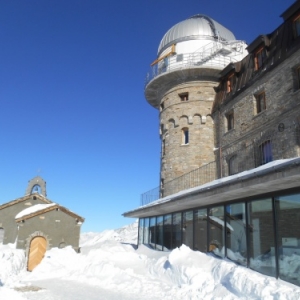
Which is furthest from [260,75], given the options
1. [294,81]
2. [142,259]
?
[142,259]

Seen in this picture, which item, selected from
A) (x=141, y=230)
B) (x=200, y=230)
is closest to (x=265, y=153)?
(x=200, y=230)

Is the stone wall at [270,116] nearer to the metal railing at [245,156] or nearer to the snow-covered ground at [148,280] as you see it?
the metal railing at [245,156]

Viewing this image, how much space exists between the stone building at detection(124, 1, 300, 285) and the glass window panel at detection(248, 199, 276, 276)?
0.03 metres

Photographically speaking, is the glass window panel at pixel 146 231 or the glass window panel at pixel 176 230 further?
the glass window panel at pixel 146 231

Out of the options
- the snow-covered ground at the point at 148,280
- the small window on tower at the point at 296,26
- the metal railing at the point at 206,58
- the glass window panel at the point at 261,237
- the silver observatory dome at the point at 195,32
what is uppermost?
the silver observatory dome at the point at 195,32

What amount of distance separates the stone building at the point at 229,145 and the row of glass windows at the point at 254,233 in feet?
0.09

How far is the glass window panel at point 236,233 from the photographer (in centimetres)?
1007

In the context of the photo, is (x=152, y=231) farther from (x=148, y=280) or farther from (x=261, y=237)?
(x=261, y=237)

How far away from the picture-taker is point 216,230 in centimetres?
1177

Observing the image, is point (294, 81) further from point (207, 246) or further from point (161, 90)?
point (161, 90)

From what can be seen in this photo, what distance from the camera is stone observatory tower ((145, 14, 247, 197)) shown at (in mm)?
20388

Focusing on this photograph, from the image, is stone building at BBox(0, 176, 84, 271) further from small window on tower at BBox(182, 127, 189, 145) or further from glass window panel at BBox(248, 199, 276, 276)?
glass window panel at BBox(248, 199, 276, 276)

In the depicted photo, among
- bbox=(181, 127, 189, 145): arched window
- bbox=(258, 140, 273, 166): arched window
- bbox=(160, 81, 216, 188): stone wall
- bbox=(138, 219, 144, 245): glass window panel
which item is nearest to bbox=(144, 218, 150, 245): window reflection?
bbox=(138, 219, 144, 245): glass window panel

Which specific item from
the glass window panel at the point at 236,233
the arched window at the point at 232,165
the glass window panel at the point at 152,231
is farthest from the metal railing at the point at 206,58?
the glass window panel at the point at 236,233
